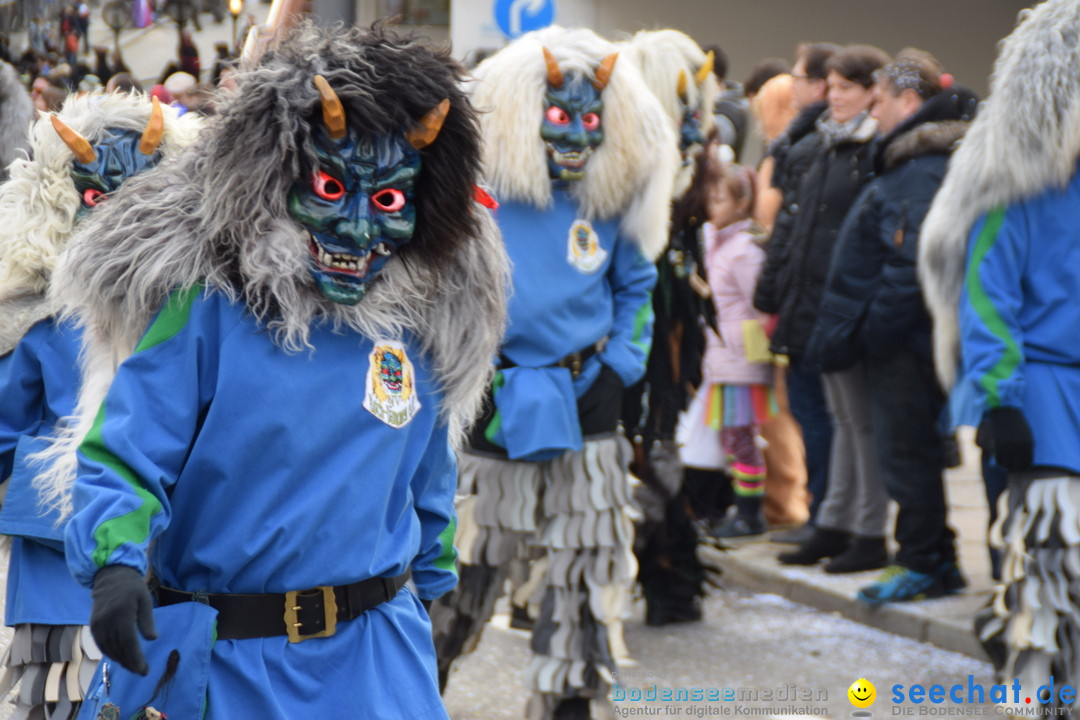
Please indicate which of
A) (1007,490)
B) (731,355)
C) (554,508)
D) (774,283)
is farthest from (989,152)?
(731,355)

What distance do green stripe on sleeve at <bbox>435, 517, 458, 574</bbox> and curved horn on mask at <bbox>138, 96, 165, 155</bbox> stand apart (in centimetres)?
134

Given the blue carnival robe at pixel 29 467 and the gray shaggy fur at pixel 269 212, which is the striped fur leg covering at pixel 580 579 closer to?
the blue carnival robe at pixel 29 467

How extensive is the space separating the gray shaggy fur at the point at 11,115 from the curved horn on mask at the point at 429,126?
22.0 feet

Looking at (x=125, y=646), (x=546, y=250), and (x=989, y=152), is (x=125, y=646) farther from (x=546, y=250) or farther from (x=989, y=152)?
(x=989, y=152)

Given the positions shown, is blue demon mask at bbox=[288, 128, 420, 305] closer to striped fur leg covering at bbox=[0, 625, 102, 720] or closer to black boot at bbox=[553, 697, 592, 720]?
striped fur leg covering at bbox=[0, 625, 102, 720]

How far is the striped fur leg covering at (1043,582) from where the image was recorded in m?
3.75

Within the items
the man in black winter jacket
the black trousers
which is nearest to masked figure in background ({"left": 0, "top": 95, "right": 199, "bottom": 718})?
the man in black winter jacket

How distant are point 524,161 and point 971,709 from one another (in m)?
2.32

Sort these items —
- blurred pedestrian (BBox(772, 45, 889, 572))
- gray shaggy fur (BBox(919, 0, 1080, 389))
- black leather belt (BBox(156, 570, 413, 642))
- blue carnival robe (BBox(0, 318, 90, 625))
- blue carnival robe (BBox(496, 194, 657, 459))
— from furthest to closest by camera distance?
blurred pedestrian (BBox(772, 45, 889, 572)) → blue carnival robe (BBox(496, 194, 657, 459)) → gray shaggy fur (BBox(919, 0, 1080, 389)) → blue carnival robe (BBox(0, 318, 90, 625)) → black leather belt (BBox(156, 570, 413, 642))

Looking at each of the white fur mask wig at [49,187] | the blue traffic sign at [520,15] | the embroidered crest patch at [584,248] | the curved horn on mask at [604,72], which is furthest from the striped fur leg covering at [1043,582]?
the blue traffic sign at [520,15]

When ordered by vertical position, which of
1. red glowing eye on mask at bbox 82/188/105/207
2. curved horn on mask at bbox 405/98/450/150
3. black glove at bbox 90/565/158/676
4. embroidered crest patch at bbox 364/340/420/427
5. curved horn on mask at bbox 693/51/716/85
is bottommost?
black glove at bbox 90/565/158/676

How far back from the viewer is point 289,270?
2.26 meters

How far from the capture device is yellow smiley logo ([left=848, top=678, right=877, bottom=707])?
4.45m

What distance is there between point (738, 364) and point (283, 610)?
14.2 feet
